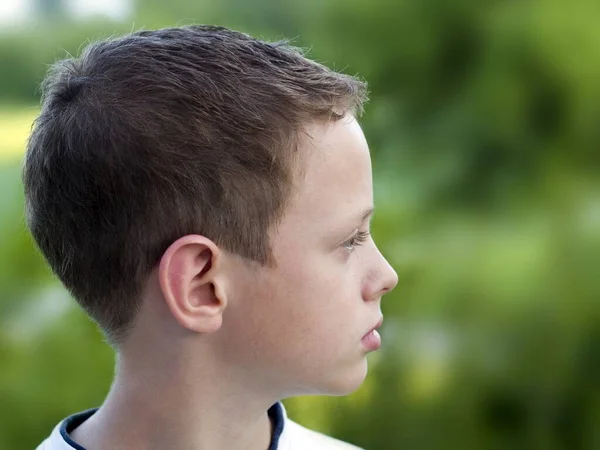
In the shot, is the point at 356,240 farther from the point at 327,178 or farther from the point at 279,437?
the point at 279,437

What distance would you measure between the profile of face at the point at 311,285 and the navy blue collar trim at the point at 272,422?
0.10 m

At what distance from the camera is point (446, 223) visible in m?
1.59

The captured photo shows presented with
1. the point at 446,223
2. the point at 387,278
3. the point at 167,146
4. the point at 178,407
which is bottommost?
the point at 446,223

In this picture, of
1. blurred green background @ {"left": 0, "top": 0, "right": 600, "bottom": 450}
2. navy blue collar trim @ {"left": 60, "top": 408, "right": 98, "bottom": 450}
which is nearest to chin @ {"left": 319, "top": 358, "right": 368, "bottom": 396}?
navy blue collar trim @ {"left": 60, "top": 408, "right": 98, "bottom": 450}

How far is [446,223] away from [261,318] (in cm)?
90

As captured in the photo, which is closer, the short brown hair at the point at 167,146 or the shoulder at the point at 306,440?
the short brown hair at the point at 167,146

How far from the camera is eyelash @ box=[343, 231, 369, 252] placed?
77 centimetres

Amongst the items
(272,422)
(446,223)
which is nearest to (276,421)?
(272,422)

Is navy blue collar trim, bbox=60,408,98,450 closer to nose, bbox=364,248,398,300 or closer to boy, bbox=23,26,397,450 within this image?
boy, bbox=23,26,397,450

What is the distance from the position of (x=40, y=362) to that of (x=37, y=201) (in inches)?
30.1

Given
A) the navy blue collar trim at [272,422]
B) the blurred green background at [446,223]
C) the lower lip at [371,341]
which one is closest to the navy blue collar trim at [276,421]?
the navy blue collar trim at [272,422]

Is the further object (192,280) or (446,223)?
(446,223)

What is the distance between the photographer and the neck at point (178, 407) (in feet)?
2.51

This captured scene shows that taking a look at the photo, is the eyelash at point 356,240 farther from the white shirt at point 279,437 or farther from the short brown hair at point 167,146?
the white shirt at point 279,437
